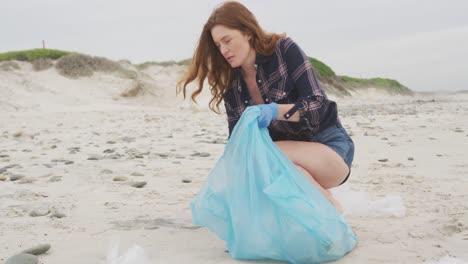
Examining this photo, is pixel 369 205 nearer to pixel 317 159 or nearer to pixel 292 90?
pixel 317 159

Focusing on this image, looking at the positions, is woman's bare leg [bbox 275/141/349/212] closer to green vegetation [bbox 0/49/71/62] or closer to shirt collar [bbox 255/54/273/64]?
shirt collar [bbox 255/54/273/64]

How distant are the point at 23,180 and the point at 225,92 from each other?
190 cm

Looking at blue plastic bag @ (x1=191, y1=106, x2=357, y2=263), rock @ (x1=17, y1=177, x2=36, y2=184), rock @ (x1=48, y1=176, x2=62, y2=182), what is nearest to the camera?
blue plastic bag @ (x1=191, y1=106, x2=357, y2=263)

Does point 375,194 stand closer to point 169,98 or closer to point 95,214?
point 95,214

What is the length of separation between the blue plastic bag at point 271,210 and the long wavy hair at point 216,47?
489 mm

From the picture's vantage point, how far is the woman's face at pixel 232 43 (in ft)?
8.65

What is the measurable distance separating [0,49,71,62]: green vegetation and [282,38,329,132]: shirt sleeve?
56.6 feet

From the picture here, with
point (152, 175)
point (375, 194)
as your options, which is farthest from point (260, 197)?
point (152, 175)

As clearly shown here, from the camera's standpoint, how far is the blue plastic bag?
215cm

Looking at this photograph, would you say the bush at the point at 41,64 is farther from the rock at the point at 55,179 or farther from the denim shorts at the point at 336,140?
the denim shorts at the point at 336,140

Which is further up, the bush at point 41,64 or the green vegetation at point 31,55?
the green vegetation at point 31,55

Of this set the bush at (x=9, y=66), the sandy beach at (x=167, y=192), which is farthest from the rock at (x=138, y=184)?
the bush at (x=9, y=66)

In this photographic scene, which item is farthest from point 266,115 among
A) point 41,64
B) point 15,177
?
point 41,64

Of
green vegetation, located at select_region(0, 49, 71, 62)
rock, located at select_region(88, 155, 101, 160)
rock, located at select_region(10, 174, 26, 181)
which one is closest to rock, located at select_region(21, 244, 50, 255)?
rock, located at select_region(10, 174, 26, 181)
